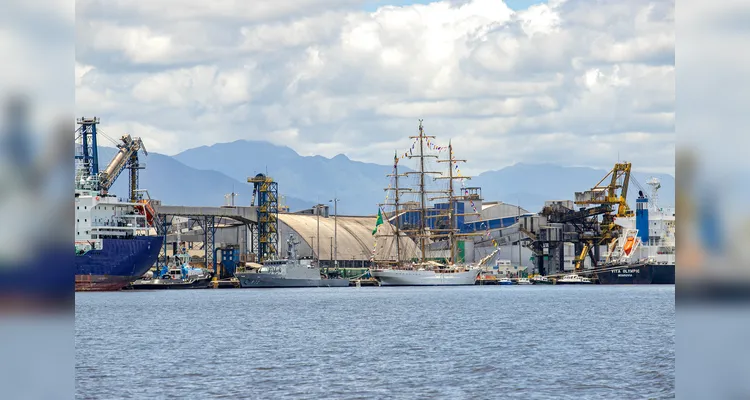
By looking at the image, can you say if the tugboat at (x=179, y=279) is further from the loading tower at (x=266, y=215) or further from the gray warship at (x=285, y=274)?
the loading tower at (x=266, y=215)

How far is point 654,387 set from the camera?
40.4 meters

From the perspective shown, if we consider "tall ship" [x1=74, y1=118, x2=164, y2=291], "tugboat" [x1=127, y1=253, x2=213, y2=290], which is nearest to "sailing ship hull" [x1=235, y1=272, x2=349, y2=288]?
"tugboat" [x1=127, y1=253, x2=213, y2=290]

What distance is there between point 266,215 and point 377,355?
136 m

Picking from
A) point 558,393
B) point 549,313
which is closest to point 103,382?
point 558,393

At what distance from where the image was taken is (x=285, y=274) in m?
184

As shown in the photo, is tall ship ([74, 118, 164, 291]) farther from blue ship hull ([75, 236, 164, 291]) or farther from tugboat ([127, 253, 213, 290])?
tugboat ([127, 253, 213, 290])

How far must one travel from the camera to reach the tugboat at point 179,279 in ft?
570

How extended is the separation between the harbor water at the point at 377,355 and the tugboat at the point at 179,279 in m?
73.0

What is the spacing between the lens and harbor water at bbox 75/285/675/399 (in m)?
40.9

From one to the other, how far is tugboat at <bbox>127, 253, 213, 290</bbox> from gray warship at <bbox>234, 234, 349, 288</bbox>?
6505 mm

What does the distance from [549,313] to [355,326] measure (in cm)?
2569
